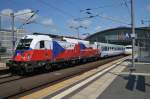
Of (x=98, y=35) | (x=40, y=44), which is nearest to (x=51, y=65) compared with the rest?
(x=40, y=44)

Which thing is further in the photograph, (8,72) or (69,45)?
(69,45)

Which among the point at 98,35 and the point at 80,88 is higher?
the point at 98,35

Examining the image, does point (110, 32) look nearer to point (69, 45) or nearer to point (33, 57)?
point (69, 45)

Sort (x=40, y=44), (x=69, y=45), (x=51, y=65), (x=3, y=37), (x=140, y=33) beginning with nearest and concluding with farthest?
(x=40, y=44)
(x=51, y=65)
(x=69, y=45)
(x=3, y=37)
(x=140, y=33)

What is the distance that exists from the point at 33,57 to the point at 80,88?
7696mm

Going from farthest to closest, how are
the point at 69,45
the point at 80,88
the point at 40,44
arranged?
1. the point at 69,45
2. the point at 40,44
3. the point at 80,88

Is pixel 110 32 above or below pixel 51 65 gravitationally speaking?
above

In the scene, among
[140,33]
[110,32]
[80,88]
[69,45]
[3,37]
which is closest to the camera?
[80,88]

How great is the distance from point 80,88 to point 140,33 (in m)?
122

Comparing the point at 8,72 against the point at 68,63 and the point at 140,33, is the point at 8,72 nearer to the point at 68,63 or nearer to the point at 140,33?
the point at 68,63

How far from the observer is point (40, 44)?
70.2 feet

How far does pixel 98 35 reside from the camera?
14488 centimetres

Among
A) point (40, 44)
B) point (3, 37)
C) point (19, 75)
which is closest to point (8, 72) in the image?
point (19, 75)

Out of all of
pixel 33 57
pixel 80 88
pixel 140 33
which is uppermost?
pixel 140 33
